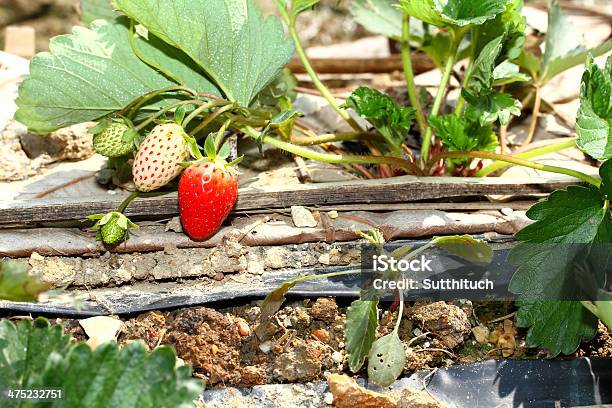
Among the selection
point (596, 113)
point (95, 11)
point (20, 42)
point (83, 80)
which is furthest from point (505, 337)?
point (20, 42)

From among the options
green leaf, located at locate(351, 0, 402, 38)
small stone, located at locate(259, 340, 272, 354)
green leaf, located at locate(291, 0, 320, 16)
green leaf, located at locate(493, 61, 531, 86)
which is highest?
green leaf, located at locate(291, 0, 320, 16)

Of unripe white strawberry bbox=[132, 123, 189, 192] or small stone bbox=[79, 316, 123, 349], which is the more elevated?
unripe white strawberry bbox=[132, 123, 189, 192]

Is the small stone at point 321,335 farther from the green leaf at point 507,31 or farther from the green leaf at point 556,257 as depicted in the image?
the green leaf at point 507,31

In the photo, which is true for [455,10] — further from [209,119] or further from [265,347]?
[265,347]

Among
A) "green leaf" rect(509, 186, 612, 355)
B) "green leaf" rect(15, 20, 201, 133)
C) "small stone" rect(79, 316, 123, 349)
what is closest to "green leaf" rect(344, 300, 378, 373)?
"green leaf" rect(509, 186, 612, 355)

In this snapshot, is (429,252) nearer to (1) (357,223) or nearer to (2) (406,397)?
(1) (357,223)

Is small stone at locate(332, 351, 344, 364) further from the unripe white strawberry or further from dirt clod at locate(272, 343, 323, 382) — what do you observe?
the unripe white strawberry

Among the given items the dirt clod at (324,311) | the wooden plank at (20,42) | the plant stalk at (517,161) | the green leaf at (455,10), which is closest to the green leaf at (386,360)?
the dirt clod at (324,311)
